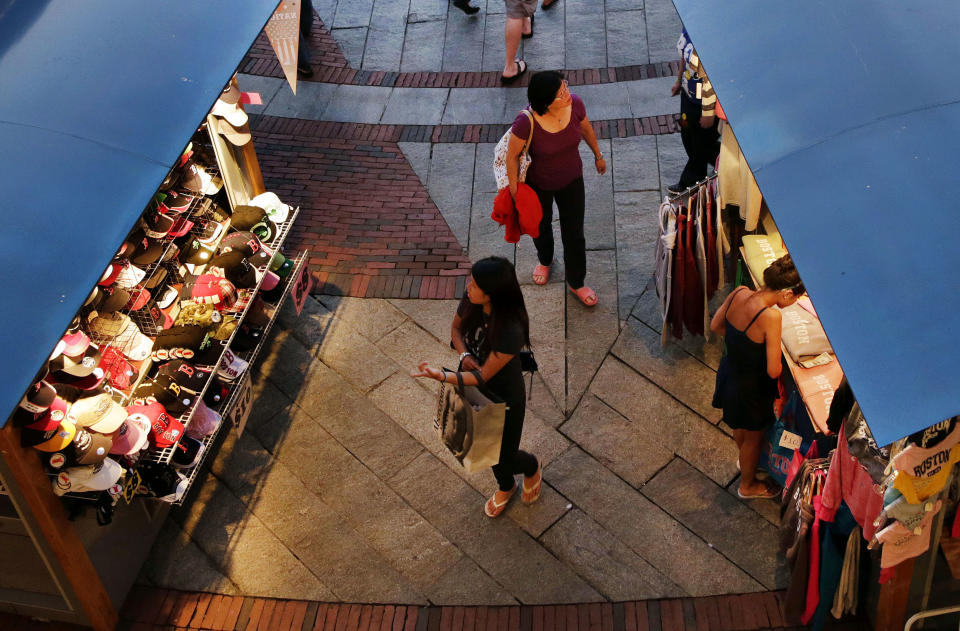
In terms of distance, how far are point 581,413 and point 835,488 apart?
2.11 meters

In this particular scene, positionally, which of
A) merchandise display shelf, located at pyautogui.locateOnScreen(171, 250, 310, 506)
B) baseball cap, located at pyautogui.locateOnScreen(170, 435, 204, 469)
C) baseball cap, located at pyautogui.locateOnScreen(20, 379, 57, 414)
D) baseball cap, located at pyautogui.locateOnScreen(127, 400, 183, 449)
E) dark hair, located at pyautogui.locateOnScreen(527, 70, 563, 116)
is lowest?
merchandise display shelf, located at pyautogui.locateOnScreen(171, 250, 310, 506)

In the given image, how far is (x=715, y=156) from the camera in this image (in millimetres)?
7797

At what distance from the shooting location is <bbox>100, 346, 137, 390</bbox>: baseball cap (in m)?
5.57

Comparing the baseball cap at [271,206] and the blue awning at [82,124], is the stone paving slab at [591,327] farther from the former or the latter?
the blue awning at [82,124]

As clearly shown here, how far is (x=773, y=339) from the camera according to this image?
5180 millimetres

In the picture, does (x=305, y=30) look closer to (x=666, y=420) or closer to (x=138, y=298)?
(x=138, y=298)

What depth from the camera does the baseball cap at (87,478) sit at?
492 cm

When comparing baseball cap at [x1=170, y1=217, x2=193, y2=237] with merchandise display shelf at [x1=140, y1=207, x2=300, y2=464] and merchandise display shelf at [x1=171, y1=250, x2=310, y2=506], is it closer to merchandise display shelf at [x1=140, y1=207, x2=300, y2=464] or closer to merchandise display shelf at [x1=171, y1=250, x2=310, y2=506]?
merchandise display shelf at [x1=140, y1=207, x2=300, y2=464]

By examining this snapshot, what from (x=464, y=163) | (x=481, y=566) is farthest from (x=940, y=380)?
(x=464, y=163)

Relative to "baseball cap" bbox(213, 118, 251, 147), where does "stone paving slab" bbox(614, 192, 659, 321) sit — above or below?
below

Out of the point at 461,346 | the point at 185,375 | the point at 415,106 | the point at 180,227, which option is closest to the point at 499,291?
the point at 461,346

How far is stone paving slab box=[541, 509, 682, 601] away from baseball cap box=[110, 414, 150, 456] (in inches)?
95.6

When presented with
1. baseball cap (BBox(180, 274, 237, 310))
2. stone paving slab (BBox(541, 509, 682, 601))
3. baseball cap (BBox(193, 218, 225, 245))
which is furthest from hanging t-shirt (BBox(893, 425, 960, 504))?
baseball cap (BBox(193, 218, 225, 245))

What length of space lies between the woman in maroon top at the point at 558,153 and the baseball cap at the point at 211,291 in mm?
1987
